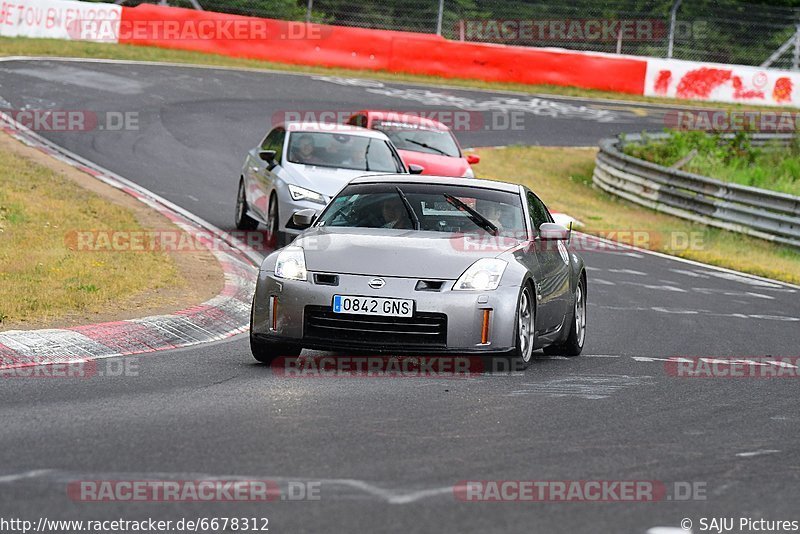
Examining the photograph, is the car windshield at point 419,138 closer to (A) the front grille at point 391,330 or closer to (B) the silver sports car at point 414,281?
(B) the silver sports car at point 414,281

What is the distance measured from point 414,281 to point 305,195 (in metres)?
6.75

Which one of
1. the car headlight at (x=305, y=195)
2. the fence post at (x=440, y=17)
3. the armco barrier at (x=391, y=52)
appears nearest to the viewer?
the car headlight at (x=305, y=195)

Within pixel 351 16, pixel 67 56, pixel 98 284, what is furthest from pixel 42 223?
pixel 351 16

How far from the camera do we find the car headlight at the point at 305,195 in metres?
14.8

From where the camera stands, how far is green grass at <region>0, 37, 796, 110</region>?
34281 mm

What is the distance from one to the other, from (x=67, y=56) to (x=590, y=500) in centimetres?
3047

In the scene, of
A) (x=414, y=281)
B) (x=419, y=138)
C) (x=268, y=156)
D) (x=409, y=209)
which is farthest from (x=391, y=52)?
(x=414, y=281)

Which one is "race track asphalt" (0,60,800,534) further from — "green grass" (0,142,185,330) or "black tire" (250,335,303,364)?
"green grass" (0,142,185,330)

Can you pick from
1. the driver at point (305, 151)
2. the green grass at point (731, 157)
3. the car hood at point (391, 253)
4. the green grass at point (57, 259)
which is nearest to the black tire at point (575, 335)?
the car hood at point (391, 253)

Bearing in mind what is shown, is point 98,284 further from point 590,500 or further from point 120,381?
point 590,500

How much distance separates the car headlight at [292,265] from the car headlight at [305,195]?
609 cm

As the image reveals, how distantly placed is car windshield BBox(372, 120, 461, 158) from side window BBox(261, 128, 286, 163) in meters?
3.30

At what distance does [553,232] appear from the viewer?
31.2ft

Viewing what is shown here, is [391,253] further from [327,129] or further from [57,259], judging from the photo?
[327,129]
